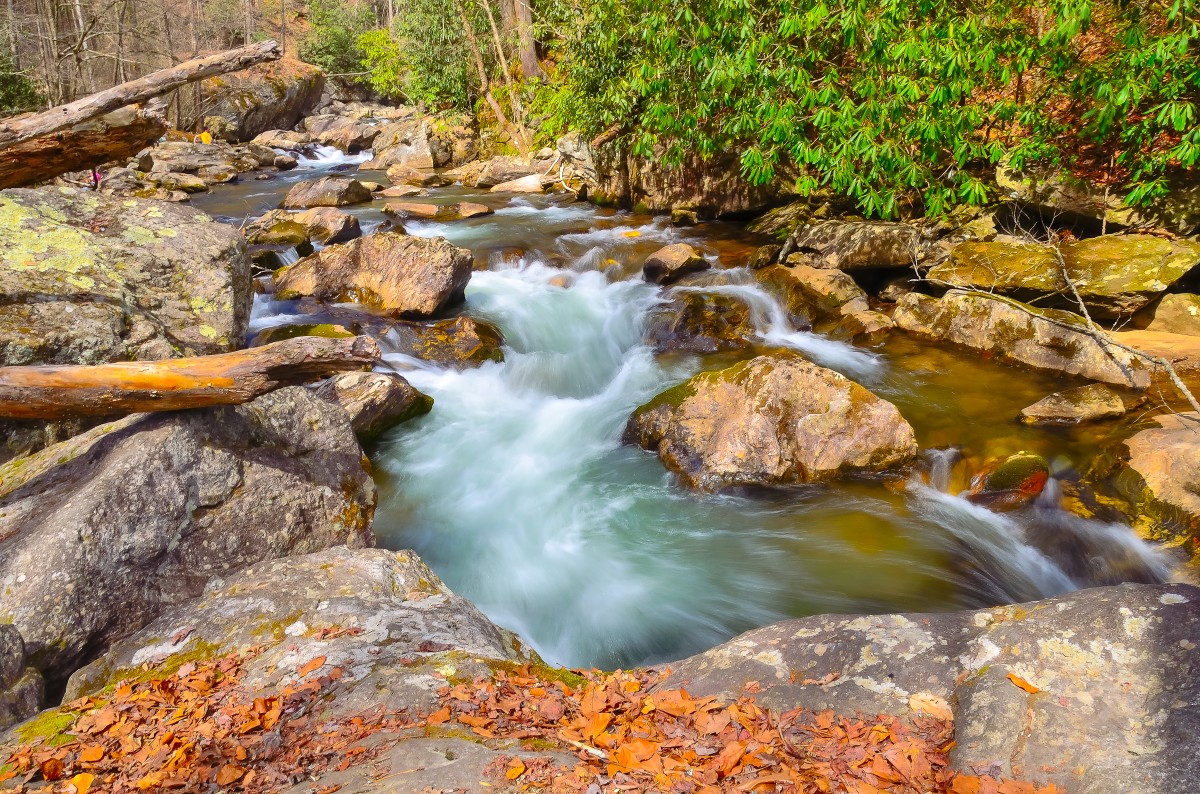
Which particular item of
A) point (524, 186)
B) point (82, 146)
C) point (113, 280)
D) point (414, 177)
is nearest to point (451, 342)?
point (113, 280)

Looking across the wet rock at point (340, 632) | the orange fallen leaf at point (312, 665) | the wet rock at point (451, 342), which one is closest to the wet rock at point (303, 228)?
the wet rock at point (451, 342)

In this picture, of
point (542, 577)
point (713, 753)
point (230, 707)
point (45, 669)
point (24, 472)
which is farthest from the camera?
point (542, 577)

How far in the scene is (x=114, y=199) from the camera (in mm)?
6012

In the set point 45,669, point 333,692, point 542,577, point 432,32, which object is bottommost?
point 542,577

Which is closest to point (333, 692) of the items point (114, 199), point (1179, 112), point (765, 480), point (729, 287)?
point (765, 480)

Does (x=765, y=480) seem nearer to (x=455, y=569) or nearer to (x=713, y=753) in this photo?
(x=455, y=569)

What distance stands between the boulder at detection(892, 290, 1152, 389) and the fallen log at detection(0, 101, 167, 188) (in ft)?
30.7

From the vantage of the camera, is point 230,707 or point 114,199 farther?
point 114,199

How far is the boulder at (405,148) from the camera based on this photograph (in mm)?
24016

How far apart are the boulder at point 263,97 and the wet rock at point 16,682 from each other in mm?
30341

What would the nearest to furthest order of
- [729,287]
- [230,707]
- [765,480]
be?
[230,707] < [765,480] < [729,287]

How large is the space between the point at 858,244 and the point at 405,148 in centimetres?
1988

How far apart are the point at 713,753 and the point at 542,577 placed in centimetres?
372

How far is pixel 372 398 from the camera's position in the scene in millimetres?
7059
